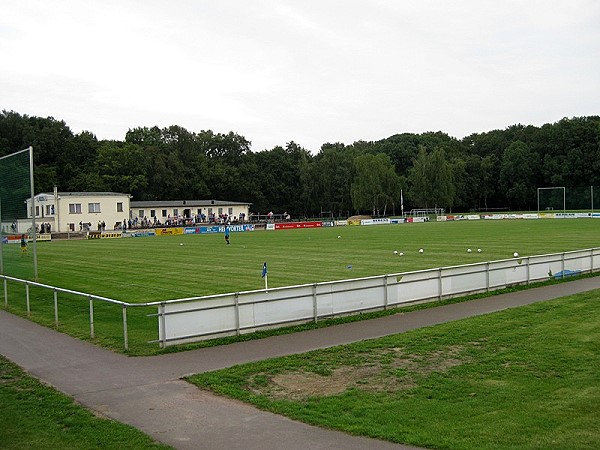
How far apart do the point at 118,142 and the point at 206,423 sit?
369ft

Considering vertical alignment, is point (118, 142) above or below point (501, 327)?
above

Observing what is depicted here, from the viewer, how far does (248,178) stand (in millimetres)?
124188

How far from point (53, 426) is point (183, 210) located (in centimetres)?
9664

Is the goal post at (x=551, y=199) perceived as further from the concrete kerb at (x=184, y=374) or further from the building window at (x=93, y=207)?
the concrete kerb at (x=184, y=374)

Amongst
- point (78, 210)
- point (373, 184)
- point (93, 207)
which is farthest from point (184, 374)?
point (373, 184)

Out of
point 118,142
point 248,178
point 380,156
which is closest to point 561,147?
point 380,156

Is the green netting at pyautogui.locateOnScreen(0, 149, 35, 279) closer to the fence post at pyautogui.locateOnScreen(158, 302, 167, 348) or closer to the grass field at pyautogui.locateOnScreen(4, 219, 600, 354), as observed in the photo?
A: the grass field at pyautogui.locateOnScreen(4, 219, 600, 354)

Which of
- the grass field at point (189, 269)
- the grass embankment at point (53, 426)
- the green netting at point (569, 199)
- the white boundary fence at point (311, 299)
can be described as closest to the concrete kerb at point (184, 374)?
the grass embankment at point (53, 426)

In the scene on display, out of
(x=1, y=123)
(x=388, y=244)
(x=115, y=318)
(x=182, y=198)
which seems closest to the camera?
(x=115, y=318)

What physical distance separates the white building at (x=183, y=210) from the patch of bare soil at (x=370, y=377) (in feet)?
288

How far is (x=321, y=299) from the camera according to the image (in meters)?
16.5

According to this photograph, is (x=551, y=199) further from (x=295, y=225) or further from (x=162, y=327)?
(x=162, y=327)

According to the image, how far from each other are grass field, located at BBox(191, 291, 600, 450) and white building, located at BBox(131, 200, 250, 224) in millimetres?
86869

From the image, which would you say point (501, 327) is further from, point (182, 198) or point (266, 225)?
point (182, 198)
